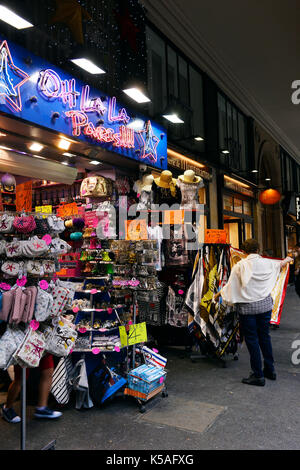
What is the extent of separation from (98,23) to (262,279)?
5508 millimetres

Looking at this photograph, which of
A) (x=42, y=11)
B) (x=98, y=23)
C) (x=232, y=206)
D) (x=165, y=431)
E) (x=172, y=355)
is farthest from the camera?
(x=232, y=206)

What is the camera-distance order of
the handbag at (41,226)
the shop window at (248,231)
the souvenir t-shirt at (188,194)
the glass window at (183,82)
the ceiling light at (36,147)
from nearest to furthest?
the handbag at (41,226), the ceiling light at (36,147), the souvenir t-shirt at (188,194), the glass window at (183,82), the shop window at (248,231)

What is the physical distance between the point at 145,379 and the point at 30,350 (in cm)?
151

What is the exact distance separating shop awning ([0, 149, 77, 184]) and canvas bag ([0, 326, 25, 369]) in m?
2.72

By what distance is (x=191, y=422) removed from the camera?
3709mm

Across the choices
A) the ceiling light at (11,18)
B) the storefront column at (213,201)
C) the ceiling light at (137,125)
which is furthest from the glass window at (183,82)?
the ceiling light at (11,18)

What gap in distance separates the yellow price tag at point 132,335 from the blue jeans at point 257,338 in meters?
1.36

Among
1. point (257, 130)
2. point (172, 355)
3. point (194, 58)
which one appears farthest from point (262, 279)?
point (257, 130)

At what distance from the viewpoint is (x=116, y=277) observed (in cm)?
520

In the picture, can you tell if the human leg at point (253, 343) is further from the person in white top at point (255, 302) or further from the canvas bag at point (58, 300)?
the canvas bag at point (58, 300)

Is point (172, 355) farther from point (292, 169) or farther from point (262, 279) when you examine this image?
point (292, 169)

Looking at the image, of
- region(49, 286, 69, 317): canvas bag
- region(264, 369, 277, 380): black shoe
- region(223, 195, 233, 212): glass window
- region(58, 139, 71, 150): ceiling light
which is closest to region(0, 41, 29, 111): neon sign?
region(58, 139, 71, 150): ceiling light

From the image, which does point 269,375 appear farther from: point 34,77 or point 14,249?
point 34,77

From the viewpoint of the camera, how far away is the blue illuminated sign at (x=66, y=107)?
15.0 feet
